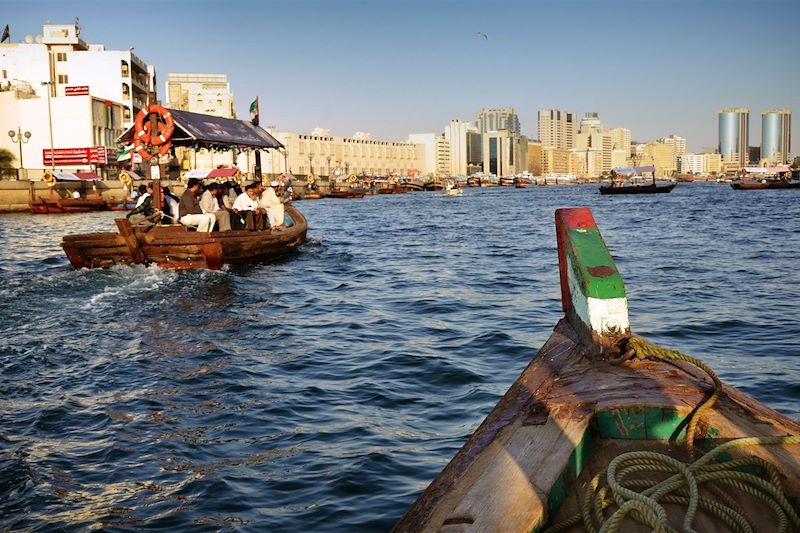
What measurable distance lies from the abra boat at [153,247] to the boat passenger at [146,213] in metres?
1.06

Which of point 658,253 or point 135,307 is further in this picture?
point 658,253

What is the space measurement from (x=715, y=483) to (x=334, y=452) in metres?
3.44

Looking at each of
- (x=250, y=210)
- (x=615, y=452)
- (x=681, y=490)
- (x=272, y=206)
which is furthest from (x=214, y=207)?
(x=681, y=490)

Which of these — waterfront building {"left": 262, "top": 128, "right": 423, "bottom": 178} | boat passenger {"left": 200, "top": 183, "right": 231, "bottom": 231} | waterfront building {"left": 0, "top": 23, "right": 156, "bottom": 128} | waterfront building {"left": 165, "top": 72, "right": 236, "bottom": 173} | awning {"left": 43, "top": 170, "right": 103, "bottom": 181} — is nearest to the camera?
boat passenger {"left": 200, "top": 183, "right": 231, "bottom": 231}

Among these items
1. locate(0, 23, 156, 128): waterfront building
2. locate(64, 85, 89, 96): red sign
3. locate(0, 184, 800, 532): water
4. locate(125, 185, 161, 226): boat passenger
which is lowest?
locate(0, 184, 800, 532): water

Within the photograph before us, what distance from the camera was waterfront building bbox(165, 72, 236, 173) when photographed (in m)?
108

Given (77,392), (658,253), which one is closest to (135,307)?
(77,392)

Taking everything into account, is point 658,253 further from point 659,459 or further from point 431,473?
point 659,459

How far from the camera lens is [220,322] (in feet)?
36.4

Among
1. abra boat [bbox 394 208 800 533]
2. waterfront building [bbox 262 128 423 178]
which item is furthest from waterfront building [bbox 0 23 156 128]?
waterfront building [bbox 262 128 423 178]

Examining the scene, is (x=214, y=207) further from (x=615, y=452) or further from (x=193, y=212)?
(x=615, y=452)

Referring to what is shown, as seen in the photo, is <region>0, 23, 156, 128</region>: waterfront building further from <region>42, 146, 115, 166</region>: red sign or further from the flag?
the flag

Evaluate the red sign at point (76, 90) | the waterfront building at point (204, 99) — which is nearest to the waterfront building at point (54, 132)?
the red sign at point (76, 90)

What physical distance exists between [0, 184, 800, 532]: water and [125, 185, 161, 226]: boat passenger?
1.96m
